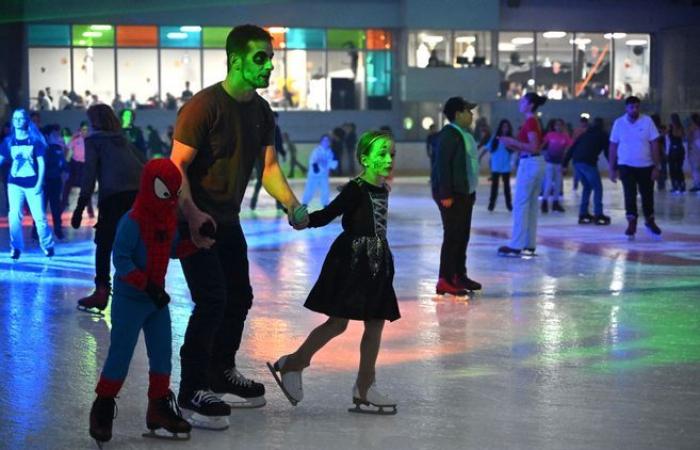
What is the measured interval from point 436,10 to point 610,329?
3937 cm

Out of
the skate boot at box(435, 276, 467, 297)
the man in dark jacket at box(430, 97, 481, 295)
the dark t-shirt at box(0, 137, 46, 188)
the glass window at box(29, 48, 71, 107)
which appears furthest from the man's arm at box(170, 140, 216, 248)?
the glass window at box(29, 48, 71, 107)

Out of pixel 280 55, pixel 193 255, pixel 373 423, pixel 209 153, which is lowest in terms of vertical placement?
pixel 373 423

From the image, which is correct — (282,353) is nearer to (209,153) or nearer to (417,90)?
(209,153)

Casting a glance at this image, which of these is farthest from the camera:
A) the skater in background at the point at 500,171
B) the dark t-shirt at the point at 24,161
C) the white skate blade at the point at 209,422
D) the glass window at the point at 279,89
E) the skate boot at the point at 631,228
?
the glass window at the point at 279,89

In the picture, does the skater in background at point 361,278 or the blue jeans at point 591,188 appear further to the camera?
the blue jeans at point 591,188

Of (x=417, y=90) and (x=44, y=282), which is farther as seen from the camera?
(x=417, y=90)

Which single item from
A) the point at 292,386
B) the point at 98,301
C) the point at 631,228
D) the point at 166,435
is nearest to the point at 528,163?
the point at 631,228

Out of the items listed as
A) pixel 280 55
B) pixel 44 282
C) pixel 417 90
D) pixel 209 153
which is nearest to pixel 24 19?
pixel 280 55

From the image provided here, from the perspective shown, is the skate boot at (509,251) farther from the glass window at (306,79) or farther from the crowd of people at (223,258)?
the glass window at (306,79)

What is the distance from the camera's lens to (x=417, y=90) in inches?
1922

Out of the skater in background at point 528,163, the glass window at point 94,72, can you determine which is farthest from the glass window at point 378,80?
the skater in background at point 528,163

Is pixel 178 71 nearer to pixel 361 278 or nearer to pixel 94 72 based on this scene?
pixel 94 72

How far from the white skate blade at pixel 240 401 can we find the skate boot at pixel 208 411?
1.29 feet

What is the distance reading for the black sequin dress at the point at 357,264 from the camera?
6906mm
